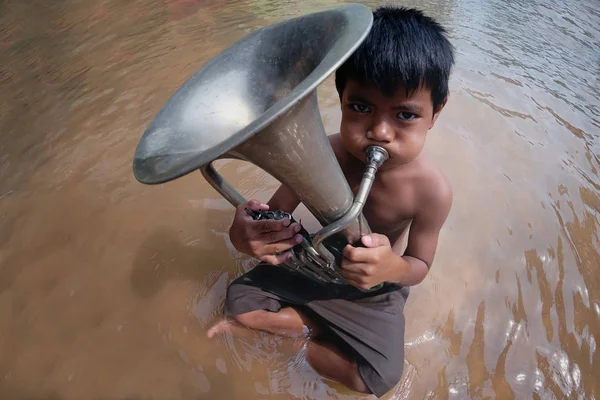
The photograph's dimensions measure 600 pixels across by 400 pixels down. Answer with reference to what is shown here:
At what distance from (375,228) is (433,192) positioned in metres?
0.31

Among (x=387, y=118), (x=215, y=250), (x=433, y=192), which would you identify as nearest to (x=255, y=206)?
(x=387, y=118)

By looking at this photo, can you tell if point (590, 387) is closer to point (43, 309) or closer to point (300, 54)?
point (300, 54)

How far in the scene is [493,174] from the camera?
8.35 ft

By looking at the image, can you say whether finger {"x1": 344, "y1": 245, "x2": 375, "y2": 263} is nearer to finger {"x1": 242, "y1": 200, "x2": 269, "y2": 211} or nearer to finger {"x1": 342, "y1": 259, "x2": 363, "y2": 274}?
finger {"x1": 342, "y1": 259, "x2": 363, "y2": 274}

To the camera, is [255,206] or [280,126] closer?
[280,126]

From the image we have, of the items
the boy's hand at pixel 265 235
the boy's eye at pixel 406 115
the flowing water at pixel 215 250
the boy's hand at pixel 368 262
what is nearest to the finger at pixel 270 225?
the boy's hand at pixel 265 235

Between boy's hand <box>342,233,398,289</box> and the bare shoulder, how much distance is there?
0.87 ft

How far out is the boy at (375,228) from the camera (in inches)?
48.0

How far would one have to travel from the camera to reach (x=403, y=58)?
1.20 meters

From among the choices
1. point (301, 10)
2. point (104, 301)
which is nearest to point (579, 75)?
point (301, 10)

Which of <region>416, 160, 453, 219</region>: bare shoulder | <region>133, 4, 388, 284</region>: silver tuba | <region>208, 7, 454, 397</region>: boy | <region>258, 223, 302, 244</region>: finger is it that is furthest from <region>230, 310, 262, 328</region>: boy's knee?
<region>416, 160, 453, 219</region>: bare shoulder

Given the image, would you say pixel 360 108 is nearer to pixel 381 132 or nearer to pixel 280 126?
pixel 381 132

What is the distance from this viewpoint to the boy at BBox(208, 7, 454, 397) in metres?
1.22

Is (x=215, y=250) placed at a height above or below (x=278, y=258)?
below
